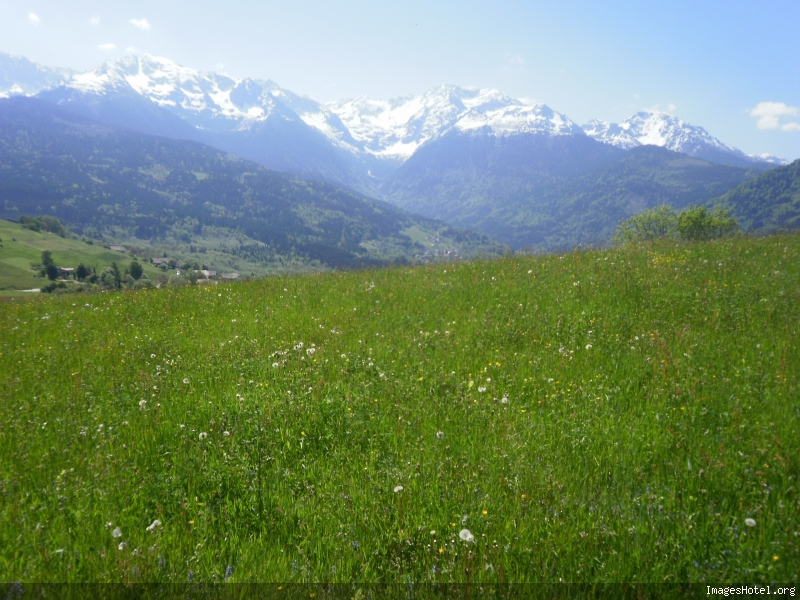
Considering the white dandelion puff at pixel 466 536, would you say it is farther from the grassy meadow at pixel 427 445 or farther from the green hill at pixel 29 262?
the green hill at pixel 29 262

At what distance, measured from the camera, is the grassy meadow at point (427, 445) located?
329 cm

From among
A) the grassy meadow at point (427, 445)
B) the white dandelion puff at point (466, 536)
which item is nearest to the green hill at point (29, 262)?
the grassy meadow at point (427, 445)

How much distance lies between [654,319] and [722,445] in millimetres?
4945

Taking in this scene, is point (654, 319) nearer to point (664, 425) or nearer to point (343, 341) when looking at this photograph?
point (664, 425)

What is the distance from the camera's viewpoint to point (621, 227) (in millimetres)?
82062

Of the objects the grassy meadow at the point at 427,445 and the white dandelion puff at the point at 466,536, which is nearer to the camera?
the white dandelion puff at the point at 466,536

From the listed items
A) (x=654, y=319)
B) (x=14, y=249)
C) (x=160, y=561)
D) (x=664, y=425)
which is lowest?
(x=14, y=249)

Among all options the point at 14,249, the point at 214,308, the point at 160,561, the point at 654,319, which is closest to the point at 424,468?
the point at 160,561

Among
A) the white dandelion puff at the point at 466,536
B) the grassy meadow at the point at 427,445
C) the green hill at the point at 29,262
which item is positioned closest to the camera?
the white dandelion puff at the point at 466,536

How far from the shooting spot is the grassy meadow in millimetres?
3285

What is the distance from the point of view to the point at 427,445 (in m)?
4.91

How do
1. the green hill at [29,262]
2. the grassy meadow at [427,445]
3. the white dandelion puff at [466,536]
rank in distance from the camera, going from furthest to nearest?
the green hill at [29,262]
the grassy meadow at [427,445]
the white dandelion puff at [466,536]

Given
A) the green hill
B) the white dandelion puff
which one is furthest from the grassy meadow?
the green hill

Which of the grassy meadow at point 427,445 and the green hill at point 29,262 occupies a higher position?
the grassy meadow at point 427,445
